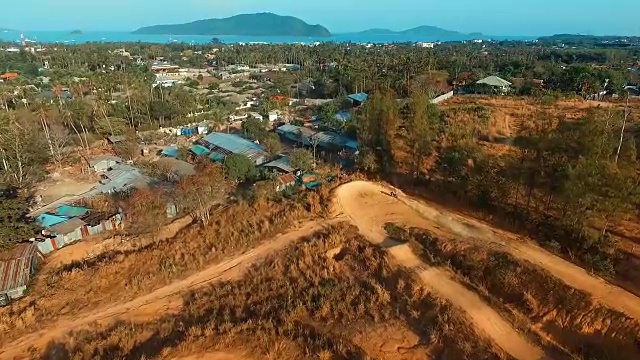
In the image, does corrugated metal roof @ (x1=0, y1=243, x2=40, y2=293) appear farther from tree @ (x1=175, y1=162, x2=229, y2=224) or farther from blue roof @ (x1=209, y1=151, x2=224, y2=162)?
blue roof @ (x1=209, y1=151, x2=224, y2=162)

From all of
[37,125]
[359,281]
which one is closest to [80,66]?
[37,125]

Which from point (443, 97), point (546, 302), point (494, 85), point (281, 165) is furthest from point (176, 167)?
point (494, 85)

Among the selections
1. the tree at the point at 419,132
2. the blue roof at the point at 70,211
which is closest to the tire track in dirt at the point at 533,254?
the tree at the point at 419,132

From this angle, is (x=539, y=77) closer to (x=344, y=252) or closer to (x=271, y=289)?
(x=344, y=252)

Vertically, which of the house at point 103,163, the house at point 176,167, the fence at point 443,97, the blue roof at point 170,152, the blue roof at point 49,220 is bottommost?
the blue roof at point 49,220

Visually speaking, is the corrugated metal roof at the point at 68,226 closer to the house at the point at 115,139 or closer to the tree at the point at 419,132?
the house at the point at 115,139

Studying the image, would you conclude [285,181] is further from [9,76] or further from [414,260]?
[9,76]
